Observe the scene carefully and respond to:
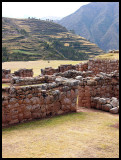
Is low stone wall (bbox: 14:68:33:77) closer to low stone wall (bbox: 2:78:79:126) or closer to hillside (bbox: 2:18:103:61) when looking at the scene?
low stone wall (bbox: 2:78:79:126)

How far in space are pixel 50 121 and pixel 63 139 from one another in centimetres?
196


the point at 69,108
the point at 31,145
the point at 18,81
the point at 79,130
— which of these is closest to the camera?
the point at 31,145

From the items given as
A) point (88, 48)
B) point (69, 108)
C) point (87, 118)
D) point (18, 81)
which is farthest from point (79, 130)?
point (88, 48)

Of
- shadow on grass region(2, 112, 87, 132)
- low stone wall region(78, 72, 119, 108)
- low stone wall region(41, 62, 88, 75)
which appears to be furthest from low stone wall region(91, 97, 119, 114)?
low stone wall region(41, 62, 88, 75)

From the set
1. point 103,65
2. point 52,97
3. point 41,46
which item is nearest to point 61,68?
point 103,65

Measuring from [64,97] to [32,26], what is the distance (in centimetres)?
13247

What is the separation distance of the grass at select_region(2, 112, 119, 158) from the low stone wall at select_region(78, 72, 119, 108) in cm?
291

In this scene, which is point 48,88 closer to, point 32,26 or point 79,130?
point 79,130

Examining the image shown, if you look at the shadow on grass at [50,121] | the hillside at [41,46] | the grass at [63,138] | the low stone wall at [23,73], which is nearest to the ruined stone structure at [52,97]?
the shadow on grass at [50,121]

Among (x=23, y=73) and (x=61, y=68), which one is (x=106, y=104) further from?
(x=23, y=73)

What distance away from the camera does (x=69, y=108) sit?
1008 cm

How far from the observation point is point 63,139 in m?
6.84

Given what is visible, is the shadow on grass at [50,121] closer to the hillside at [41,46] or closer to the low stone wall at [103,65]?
the low stone wall at [103,65]

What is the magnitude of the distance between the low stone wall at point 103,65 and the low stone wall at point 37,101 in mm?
11334
